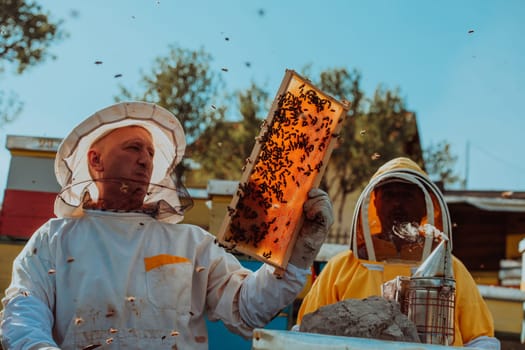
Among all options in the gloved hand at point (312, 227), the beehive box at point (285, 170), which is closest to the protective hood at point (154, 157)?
the beehive box at point (285, 170)

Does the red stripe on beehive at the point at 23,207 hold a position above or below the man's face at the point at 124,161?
below

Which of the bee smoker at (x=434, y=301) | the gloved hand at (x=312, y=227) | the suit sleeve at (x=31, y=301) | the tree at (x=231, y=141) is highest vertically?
the tree at (x=231, y=141)

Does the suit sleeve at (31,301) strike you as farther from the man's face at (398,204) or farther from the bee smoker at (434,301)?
the man's face at (398,204)

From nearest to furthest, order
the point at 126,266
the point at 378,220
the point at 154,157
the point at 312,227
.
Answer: the point at 312,227
the point at 126,266
the point at 154,157
the point at 378,220

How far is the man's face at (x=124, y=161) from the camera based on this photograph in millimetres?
3354

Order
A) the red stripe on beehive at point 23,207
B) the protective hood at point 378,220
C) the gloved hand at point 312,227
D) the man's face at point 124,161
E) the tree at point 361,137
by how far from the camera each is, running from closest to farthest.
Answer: the gloved hand at point 312,227
the man's face at point 124,161
the protective hood at point 378,220
the red stripe on beehive at point 23,207
the tree at point 361,137

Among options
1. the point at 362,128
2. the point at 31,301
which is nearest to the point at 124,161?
the point at 31,301

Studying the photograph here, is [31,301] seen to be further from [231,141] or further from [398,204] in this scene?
[231,141]

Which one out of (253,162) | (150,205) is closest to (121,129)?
(150,205)

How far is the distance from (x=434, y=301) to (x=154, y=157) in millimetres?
1922

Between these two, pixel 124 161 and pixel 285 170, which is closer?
pixel 285 170

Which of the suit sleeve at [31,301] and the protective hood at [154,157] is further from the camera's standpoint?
the protective hood at [154,157]

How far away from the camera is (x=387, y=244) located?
3.84 metres

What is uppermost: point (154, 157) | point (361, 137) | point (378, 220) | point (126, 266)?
point (361, 137)
